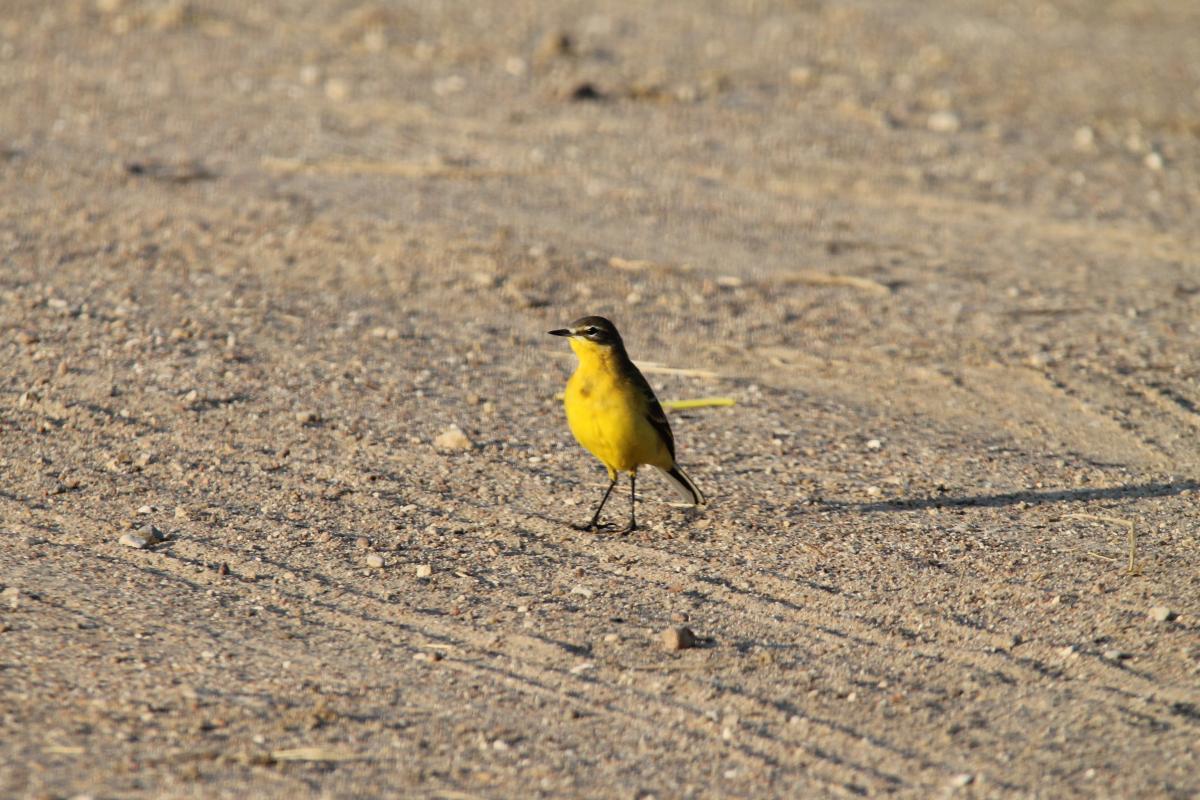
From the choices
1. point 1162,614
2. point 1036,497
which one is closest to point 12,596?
point 1162,614

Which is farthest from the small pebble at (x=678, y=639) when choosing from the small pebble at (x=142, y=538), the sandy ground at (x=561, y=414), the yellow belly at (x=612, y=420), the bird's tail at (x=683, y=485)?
the small pebble at (x=142, y=538)

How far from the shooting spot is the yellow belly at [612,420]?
671 cm

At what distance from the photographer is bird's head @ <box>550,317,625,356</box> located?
6887 millimetres

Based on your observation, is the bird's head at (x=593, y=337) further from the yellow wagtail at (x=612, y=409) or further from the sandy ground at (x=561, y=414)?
the sandy ground at (x=561, y=414)

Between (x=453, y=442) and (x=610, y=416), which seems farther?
(x=453, y=442)

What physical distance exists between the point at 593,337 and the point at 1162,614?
2823 mm

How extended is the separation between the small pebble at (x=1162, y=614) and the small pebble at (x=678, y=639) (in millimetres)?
1975

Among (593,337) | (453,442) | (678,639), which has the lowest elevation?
(678,639)

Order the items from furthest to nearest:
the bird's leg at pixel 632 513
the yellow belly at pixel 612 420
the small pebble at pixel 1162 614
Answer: the bird's leg at pixel 632 513
the yellow belly at pixel 612 420
the small pebble at pixel 1162 614

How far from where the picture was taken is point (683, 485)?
7.14m

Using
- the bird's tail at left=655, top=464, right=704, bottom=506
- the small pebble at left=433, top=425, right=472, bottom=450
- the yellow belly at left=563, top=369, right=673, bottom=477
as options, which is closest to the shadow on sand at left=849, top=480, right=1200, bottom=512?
the bird's tail at left=655, top=464, right=704, bottom=506

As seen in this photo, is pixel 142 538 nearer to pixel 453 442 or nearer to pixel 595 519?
pixel 453 442

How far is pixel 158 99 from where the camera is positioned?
1338cm

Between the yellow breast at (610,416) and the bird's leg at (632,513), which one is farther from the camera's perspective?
the bird's leg at (632,513)
